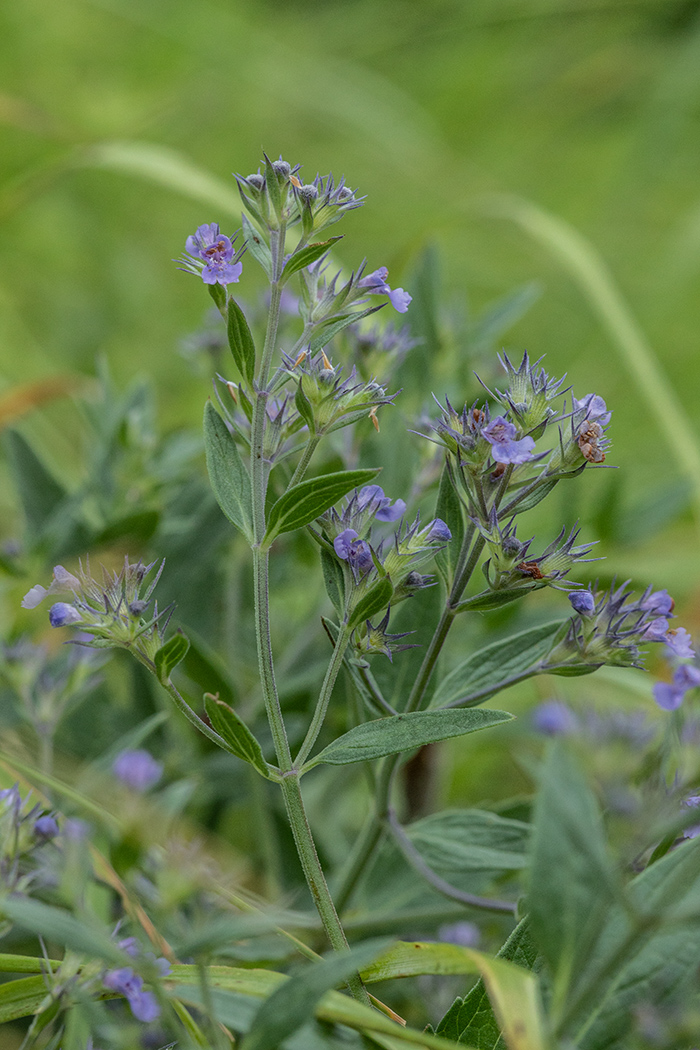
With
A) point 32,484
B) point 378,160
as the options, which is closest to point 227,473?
point 32,484

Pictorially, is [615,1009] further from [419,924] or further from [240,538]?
[240,538]

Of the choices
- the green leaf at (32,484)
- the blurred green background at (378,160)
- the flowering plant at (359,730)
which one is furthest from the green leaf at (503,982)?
the blurred green background at (378,160)

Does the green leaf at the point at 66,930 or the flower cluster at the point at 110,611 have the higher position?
the flower cluster at the point at 110,611

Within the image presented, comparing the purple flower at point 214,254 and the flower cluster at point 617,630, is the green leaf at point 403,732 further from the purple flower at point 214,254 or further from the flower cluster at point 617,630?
the purple flower at point 214,254

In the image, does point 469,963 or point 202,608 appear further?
point 202,608

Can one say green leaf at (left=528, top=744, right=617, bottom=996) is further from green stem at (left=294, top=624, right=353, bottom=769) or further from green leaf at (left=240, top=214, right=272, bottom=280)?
green leaf at (left=240, top=214, right=272, bottom=280)

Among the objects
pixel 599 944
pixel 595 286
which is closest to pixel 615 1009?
pixel 599 944
